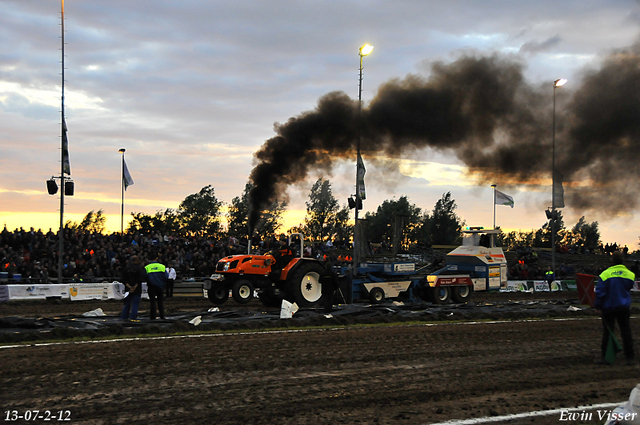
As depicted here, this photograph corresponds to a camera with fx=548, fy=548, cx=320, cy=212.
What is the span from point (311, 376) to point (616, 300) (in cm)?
481

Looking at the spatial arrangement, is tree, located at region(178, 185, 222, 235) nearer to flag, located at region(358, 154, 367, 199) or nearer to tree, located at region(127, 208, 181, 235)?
tree, located at region(127, 208, 181, 235)

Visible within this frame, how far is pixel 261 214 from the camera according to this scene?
2280 cm

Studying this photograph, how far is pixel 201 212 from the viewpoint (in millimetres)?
76188

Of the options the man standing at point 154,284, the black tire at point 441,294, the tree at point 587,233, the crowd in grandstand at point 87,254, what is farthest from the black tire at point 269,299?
the tree at point 587,233

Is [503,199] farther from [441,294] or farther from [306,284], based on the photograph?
[306,284]

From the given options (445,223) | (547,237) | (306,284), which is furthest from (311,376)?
(547,237)

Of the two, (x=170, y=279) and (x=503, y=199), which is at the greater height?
(x=503, y=199)

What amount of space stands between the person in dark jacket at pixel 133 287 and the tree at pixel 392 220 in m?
68.2

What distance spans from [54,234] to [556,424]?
2713 cm

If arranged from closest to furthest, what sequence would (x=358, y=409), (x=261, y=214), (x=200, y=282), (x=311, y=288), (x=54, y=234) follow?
A: (x=358, y=409) → (x=311, y=288) → (x=261, y=214) → (x=200, y=282) → (x=54, y=234)

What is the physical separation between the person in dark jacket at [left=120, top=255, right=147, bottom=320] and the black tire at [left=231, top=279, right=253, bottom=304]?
5697mm

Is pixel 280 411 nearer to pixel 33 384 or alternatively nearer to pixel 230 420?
pixel 230 420

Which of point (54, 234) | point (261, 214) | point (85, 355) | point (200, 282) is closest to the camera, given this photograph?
point (85, 355)

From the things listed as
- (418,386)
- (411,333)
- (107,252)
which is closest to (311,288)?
(411,333)
